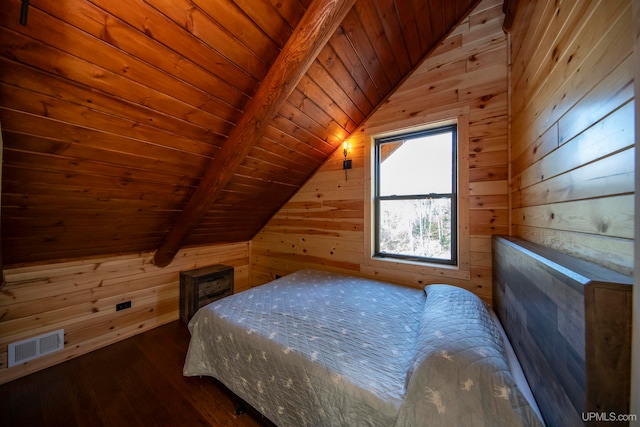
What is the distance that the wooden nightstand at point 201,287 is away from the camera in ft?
8.14

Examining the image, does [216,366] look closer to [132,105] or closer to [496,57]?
[132,105]

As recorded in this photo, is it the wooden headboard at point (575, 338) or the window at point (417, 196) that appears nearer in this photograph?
the wooden headboard at point (575, 338)

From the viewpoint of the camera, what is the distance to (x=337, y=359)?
1.08 m

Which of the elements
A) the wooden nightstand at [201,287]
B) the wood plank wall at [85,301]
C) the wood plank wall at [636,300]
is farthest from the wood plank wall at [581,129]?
the wood plank wall at [85,301]

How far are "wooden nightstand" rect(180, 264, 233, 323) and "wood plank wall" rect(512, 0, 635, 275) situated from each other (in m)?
2.96

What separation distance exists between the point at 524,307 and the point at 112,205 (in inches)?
111

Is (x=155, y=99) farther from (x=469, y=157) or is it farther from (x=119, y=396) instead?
(x=469, y=157)

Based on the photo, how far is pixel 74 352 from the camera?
6.38 feet

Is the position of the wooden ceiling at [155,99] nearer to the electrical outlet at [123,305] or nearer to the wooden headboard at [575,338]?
the electrical outlet at [123,305]

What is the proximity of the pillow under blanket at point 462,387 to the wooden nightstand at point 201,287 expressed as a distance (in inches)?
94.2

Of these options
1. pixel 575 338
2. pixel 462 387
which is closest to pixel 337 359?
pixel 462 387

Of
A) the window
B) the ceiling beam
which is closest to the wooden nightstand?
the ceiling beam

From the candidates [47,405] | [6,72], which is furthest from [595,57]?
[47,405]

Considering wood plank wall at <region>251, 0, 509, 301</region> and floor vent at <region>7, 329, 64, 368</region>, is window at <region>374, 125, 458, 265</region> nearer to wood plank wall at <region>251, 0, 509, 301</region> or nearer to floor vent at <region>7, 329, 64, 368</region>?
wood plank wall at <region>251, 0, 509, 301</region>
